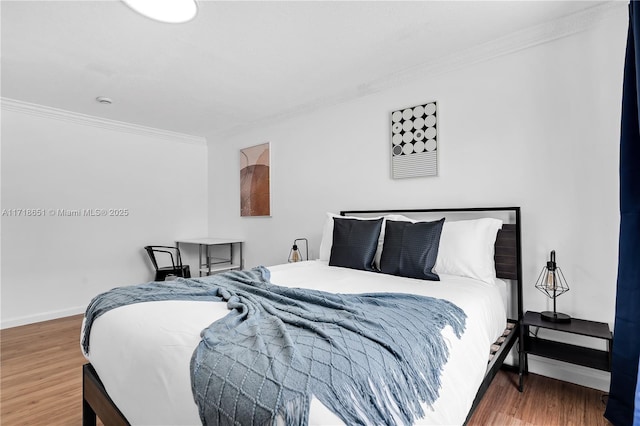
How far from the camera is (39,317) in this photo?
369 cm

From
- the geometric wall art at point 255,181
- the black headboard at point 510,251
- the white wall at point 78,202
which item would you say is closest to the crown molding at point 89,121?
the white wall at point 78,202

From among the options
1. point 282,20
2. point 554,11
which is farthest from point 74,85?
point 554,11

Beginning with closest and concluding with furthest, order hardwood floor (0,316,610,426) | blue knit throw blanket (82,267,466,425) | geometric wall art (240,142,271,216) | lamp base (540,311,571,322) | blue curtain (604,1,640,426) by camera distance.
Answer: blue knit throw blanket (82,267,466,425)
blue curtain (604,1,640,426)
hardwood floor (0,316,610,426)
lamp base (540,311,571,322)
geometric wall art (240,142,271,216)

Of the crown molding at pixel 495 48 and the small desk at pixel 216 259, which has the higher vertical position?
the crown molding at pixel 495 48

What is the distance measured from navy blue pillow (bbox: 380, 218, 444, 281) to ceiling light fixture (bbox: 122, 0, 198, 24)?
1.96 metres

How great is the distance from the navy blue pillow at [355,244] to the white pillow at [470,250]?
494 mm

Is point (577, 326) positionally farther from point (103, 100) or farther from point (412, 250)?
point (103, 100)

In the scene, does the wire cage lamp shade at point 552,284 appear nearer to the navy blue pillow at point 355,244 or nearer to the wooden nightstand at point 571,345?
the wooden nightstand at point 571,345

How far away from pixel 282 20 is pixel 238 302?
180 cm

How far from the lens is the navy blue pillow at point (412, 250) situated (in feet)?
7.27

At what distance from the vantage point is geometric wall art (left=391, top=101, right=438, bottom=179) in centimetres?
280

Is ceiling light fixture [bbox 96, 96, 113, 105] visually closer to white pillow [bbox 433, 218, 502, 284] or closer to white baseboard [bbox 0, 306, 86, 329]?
white baseboard [bbox 0, 306, 86, 329]

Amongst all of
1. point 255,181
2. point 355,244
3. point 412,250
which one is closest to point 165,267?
point 255,181

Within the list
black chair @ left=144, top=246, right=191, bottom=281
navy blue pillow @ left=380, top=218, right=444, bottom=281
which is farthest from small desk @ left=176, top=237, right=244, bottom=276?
navy blue pillow @ left=380, top=218, right=444, bottom=281
